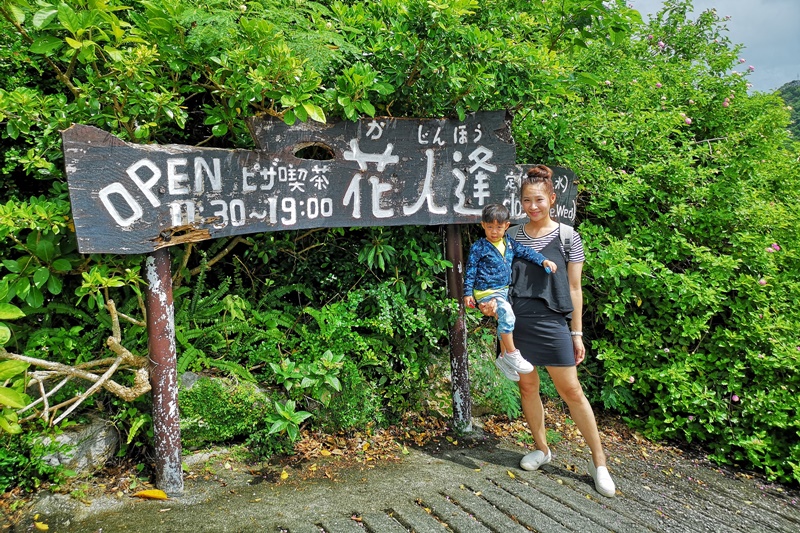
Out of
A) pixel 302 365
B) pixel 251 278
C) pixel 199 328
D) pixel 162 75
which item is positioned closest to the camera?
pixel 162 75

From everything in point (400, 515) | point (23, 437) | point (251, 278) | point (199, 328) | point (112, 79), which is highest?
point (112, 79)

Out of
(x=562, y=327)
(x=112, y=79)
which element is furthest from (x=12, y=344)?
(x=562, y=327)

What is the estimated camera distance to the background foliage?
2.88 metres

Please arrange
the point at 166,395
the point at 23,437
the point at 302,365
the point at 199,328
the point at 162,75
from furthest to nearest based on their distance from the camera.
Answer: the point at 199,328 < the point at 302,365 < the point at 162,75 < the point at 166,395 < the point at 23,437

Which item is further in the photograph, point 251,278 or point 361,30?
point 251,278

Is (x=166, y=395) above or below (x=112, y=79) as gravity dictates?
below

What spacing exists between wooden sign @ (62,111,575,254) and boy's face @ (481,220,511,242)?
20.3 inches

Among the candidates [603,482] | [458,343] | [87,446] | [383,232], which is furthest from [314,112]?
[603,482]

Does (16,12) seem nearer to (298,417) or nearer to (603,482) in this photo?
(298,417)

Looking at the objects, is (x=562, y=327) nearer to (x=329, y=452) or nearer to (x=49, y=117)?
(x=329, y=452)

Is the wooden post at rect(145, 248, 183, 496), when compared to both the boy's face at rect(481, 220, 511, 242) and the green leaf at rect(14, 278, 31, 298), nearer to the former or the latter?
the green leaf at rect(14, 278, 31, 298)

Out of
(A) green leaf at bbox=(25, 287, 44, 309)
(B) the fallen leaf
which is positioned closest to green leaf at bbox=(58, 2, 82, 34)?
(A) green leaf at bbox=(25, 287, 44, 309)

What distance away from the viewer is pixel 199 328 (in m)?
3.72

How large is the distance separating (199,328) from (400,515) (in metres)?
1.96
